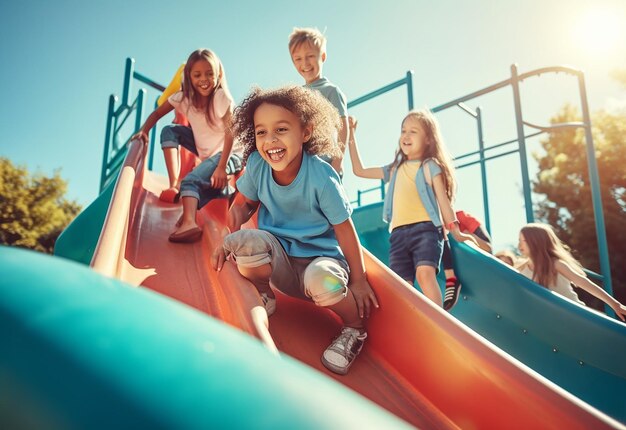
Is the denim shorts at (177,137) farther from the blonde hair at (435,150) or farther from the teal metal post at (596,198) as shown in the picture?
the teal metal post at (596,198)

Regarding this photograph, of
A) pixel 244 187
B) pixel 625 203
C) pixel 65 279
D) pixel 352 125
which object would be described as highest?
pixel 352 125

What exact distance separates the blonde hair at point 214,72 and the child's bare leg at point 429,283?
1.75 m

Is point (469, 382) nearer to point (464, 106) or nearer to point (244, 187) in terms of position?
point (244, 187)

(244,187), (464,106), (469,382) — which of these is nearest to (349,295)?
(469,382)

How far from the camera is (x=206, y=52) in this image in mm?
3021

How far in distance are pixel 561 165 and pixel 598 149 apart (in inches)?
51.5

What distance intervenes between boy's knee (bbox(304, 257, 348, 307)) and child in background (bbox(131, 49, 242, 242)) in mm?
1143

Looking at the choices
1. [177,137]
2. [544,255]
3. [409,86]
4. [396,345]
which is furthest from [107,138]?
[396,345]

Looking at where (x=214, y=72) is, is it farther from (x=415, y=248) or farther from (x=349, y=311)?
(x=349, y=311)

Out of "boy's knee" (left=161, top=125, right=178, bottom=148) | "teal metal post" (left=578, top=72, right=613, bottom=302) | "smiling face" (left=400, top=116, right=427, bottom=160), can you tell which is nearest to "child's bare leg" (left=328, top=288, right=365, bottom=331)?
"smiling face" (left=400, top=116, right=427, bottom=160)

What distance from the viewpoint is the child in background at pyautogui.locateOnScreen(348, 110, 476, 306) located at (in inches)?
106

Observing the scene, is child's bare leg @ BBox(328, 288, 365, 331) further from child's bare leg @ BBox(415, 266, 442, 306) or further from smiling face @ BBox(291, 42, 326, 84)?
smiling face @ BBox(291, 42, 326, 84)

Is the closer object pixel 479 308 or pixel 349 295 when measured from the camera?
pixel 349 295

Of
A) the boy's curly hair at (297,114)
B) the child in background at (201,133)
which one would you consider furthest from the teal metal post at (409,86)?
the boy's curly hair at (297,114)
